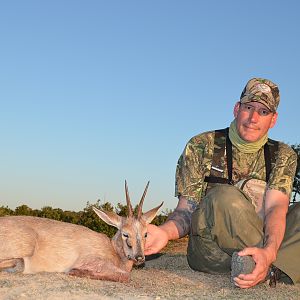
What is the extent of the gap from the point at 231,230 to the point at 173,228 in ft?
2.63

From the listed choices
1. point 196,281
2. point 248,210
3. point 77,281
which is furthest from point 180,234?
point 77,281

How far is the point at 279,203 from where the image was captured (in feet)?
22.0

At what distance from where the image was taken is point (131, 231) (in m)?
7.24

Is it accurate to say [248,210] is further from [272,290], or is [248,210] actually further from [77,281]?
[77,281]

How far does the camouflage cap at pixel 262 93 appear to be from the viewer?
23.0ft

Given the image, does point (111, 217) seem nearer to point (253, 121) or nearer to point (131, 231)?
point (131, 231)

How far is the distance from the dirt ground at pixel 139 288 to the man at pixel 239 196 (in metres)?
0.28

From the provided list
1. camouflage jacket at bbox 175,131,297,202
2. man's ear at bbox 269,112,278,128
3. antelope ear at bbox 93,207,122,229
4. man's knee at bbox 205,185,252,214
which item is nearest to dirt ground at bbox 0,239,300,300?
antelope ear at bbox 93,207,122,229

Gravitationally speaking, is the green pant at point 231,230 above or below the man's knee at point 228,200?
below

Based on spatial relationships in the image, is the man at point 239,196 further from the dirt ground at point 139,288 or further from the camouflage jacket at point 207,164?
the dirt ground at point 139,288

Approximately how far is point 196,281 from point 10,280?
215cm

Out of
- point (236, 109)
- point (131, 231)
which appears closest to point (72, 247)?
point (131, 231)

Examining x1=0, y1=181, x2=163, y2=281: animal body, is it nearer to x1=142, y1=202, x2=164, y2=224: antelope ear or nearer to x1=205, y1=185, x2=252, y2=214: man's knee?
x1=142, y1=202, x2=164, y2=224: antelope ear

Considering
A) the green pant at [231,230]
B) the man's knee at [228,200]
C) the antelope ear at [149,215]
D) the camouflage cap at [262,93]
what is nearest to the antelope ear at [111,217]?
the antelope ear at [149,215]
